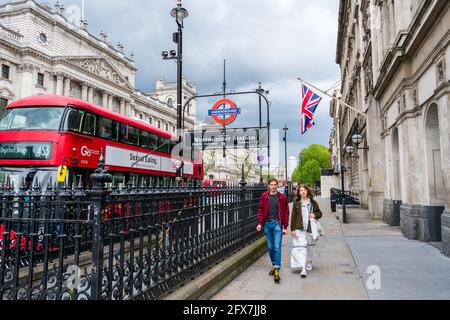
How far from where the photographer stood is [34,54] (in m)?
42.7

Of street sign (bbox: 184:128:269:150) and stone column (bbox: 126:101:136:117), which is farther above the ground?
stone column (bbox: 126:101:136:117)

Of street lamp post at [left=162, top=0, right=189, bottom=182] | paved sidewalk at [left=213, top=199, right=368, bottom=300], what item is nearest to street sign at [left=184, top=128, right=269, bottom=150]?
street lamp post at [left=162, top=0, right=189, bottom=182]

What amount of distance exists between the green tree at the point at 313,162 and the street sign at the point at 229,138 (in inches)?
2686

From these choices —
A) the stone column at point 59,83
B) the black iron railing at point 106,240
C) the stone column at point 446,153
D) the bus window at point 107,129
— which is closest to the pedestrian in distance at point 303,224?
the black iron railing at point 106,240

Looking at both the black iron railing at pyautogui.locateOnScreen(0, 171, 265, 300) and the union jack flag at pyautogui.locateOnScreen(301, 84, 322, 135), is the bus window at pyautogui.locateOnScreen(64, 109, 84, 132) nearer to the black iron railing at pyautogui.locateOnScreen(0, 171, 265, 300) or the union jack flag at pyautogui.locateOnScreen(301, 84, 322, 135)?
the black iron railing at pyautogui.locateOnScreen(0, 171, 265, 300)

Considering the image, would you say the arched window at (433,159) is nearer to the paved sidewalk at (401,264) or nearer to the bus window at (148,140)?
the paved sidewalk at (401,264)

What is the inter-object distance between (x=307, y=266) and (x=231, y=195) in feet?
6.80

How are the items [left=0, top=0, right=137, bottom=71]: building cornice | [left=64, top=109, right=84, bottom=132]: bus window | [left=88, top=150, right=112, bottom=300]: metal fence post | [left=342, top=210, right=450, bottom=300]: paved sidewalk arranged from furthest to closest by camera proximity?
[left=0, top=0, right=137, bottom=71]: building cornice < [left=64, top=109, right=84, bottom=132]: bus window < [left=342, top=210, right=450, bottom=300]: paved sidewalk < [left=88, top=150, right=112, bottom=300]: metal fence post

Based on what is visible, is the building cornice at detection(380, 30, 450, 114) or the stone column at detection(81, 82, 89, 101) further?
the stone column at detection(81, 82, 89, 101)

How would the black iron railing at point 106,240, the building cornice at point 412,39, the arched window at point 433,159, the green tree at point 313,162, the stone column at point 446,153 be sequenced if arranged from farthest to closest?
the green tree at point 313,162 < the arched window at point 433,159 < the building cornice at point 412,39 < the stone column at point 446,153 < the black iron railing at point 106,240

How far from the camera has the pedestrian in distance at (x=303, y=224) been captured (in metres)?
6.98

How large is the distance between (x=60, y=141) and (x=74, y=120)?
3.64 ft

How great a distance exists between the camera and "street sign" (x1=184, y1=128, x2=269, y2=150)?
18.7m

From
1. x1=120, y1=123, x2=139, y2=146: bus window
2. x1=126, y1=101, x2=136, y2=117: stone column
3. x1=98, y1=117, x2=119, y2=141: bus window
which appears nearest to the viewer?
x1=98, y1=117, x2=119, y2=141: bus window
